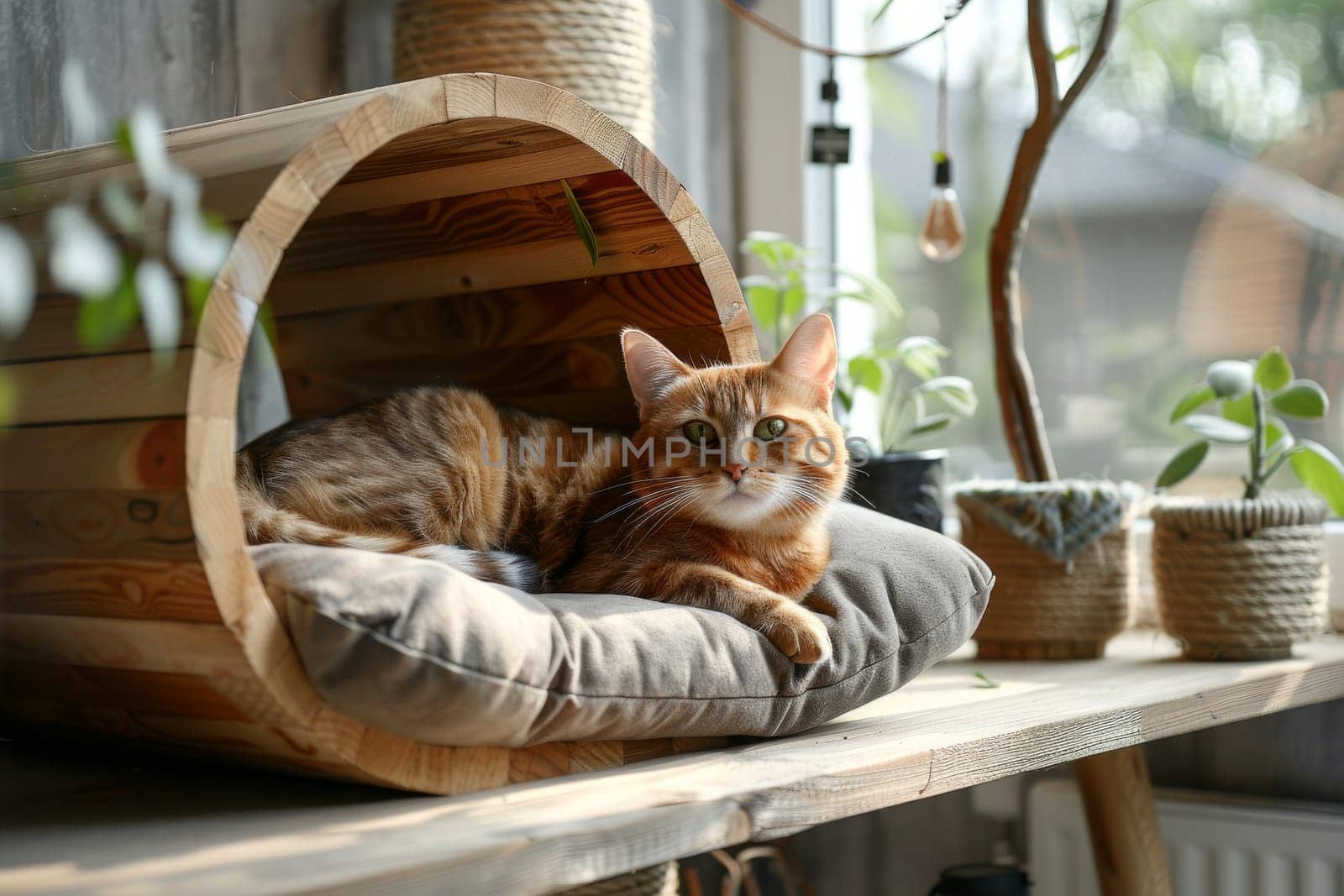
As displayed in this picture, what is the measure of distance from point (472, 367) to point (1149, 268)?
4.46 ft

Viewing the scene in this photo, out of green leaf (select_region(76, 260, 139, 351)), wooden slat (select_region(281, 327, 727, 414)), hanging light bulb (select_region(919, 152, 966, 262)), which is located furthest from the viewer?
hanging light bulb (select_region(919, 152, 966, 262))

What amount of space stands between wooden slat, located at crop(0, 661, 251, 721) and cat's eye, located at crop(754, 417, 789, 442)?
1.99 feet

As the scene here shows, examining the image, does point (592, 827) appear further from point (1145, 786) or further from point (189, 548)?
point (1145, 786)

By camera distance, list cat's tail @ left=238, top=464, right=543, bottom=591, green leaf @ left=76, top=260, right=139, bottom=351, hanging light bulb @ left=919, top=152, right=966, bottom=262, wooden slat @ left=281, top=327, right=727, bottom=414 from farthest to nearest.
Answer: hanging light bulb @ left=919, top=152, right=966, bottom=262
wooden slat @ left=281, top=327, right=727, bottom=414
cat's tail @ left=238, top=464, right=543, bottom=591
green leaf @ left=76, top=260, right=139, bottom=351

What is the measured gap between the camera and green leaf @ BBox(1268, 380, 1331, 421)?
1650 millimetres

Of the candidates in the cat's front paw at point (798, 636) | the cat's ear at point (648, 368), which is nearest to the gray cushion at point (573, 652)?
the cat's front paw at point (798, 636)

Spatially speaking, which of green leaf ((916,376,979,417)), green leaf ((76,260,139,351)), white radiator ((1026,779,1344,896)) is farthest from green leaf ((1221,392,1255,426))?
green leaf ((76,260,139,351))

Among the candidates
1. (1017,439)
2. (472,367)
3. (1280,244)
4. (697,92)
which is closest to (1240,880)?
(1017,439)

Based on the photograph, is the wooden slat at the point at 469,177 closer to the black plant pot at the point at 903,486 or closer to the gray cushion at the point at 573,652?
the gray cushion at the point at 573,652

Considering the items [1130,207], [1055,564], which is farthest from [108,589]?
[1130,207]

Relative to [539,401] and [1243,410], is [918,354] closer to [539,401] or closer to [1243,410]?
[1243,410]

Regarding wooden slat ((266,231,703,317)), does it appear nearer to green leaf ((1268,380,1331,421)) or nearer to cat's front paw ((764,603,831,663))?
cat's front paw ((764,603,831,663))

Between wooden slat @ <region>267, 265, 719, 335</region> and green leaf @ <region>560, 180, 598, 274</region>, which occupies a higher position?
green leaf @ <region>560, 180, 598, 274</region>

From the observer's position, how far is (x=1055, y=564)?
171cm
